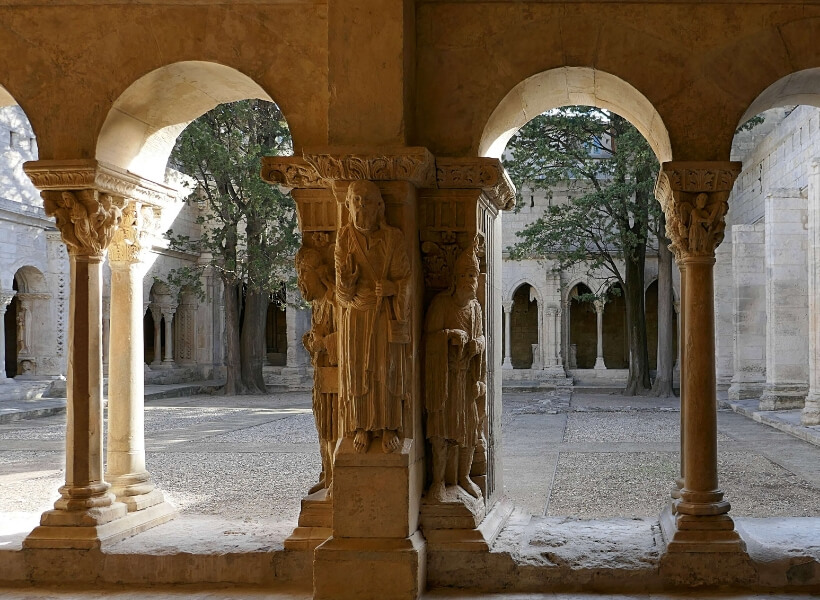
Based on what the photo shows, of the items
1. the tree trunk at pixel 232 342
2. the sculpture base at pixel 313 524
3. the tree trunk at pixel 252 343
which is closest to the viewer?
the sculpture base at pixel 313 524

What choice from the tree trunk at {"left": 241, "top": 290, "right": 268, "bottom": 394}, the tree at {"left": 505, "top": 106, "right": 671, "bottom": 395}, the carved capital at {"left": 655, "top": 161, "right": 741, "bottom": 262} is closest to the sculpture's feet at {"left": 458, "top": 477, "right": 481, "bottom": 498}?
the carved capital at {"left": 655, "top": 161, "right": 741, "bottom": 262}

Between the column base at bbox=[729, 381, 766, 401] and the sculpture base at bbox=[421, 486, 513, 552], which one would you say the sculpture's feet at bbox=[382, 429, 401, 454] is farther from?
the column base at bbox=[729, 381, 766, 401]

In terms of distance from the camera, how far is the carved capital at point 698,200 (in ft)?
17.2

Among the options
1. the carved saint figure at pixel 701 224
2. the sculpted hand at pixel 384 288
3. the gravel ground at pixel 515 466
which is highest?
the carved saint figure at pixel 701 224

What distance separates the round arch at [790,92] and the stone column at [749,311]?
1333 cm

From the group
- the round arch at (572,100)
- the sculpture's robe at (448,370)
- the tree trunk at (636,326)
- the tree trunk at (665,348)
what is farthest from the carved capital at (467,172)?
the tree trunk at (636,326)

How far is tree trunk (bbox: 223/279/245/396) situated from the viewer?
75.3ft

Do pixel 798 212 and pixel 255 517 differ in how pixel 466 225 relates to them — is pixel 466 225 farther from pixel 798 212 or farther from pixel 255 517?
pixel 798 212

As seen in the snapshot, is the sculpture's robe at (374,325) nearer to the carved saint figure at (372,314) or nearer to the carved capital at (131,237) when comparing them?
the carved saint figure at (372,314)

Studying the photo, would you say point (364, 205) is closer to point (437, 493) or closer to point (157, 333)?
point (437, 493)

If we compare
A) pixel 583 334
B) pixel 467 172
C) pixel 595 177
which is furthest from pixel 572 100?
pixel 583 334

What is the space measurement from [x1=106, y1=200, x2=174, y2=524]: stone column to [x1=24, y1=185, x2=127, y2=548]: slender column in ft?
1.42

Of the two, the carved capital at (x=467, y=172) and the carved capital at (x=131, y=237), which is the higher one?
the carved capital at (x=467, y=172)

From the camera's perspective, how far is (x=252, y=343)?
77.7ft
